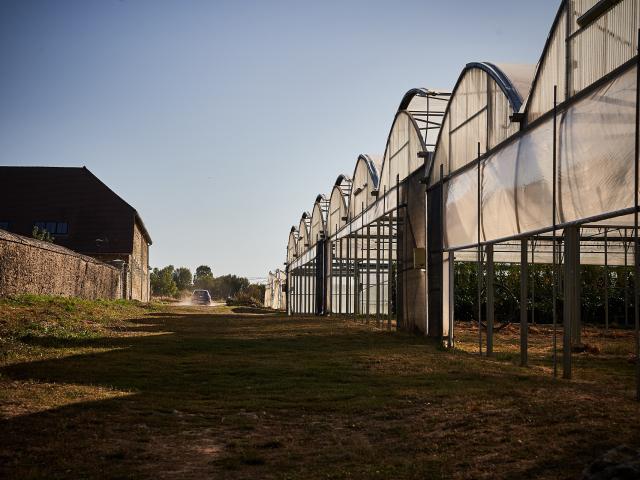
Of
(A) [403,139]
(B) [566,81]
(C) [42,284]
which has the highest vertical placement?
(A) [403,139]

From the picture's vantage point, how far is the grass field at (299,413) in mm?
5488

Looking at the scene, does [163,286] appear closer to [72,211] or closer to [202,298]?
[202,298]

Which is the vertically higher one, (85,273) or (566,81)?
(566,81)

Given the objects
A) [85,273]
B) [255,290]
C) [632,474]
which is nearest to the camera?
[632,474]

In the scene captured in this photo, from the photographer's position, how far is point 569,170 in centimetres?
1019

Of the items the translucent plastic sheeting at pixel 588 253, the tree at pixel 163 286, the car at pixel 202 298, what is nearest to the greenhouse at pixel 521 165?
the translucent plastic sheeting at pixel 588 253

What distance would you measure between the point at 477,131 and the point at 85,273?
1991 cm

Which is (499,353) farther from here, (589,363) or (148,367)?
(148,367)

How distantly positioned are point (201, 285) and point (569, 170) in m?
139

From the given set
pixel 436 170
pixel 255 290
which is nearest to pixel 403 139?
pixel 436 170

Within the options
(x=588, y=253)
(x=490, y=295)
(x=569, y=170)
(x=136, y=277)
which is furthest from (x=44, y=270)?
(x=136, y=277)

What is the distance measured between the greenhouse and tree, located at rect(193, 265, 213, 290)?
118 metres

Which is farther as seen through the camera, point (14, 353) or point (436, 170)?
point (436, 170)

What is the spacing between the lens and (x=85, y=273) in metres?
30.3
